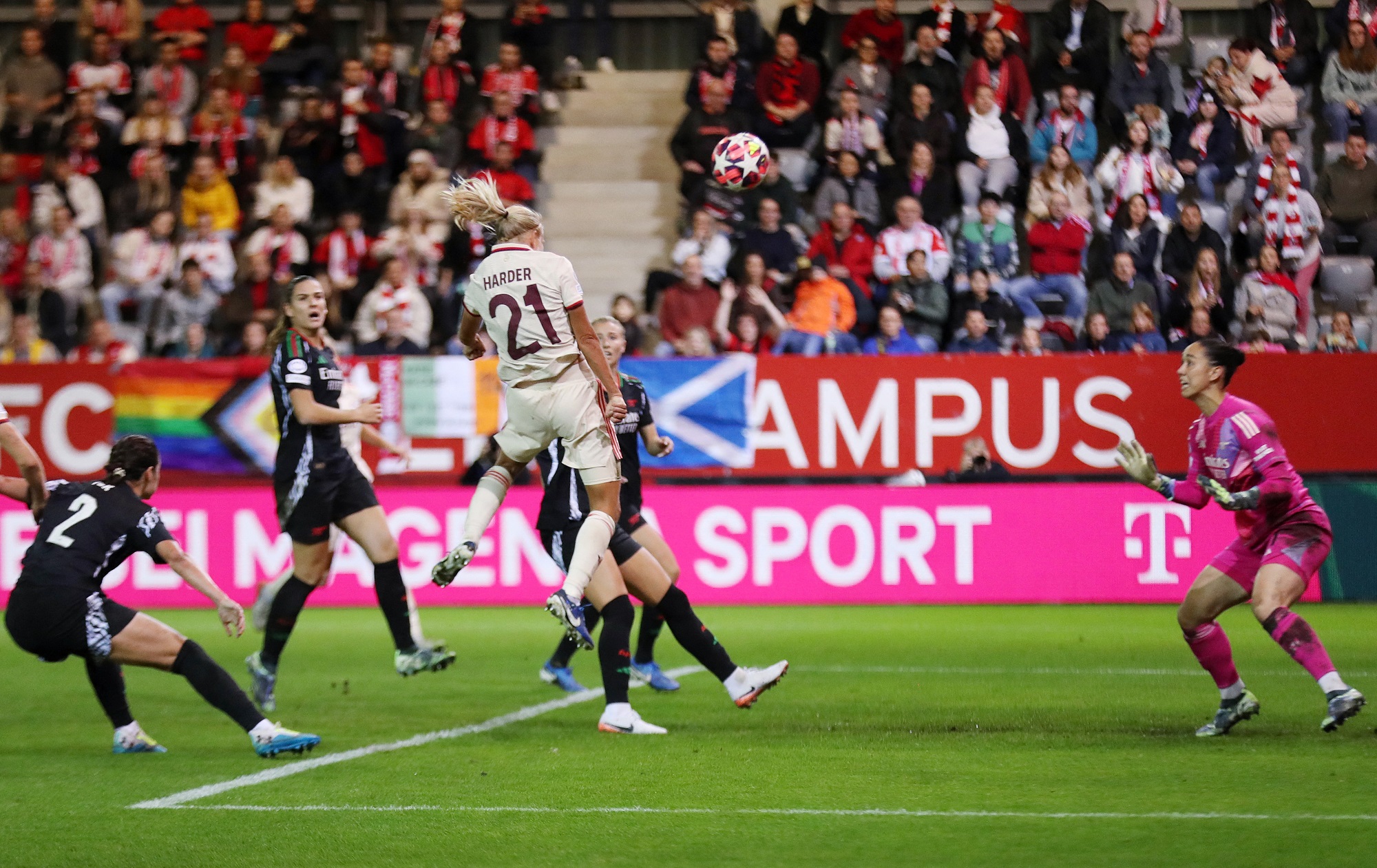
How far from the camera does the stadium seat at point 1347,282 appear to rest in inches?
645

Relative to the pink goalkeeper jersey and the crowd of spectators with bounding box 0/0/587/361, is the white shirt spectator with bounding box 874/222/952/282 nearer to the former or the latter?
the crowd of spectators with bounding box 0/0/587/361

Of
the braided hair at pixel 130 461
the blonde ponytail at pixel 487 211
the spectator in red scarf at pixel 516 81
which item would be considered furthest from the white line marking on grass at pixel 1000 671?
the spectator in red scarf at pixel 516 81

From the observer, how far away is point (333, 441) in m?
8.94

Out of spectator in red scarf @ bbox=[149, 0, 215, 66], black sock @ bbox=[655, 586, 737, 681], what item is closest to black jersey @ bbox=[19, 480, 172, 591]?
black sock @ bbox=[655, 586, 737, 681]

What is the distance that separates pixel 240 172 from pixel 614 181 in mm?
4257

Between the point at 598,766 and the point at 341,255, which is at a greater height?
the point at 341,255

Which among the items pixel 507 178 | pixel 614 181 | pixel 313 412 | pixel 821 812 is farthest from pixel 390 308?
pixel 821 812

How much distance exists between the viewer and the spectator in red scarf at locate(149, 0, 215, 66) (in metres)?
19.5

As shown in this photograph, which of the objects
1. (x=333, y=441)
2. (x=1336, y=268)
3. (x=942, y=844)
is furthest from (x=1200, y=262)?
(x=942, y=844)

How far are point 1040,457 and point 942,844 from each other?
988 cm

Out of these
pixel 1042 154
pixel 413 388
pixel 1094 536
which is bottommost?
pixel 1094 536

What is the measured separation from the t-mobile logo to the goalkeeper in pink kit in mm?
6612

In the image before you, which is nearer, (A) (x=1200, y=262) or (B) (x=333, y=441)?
(B) (x=333, y=441)

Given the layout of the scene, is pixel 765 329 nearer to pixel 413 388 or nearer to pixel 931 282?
pixel 931 282
